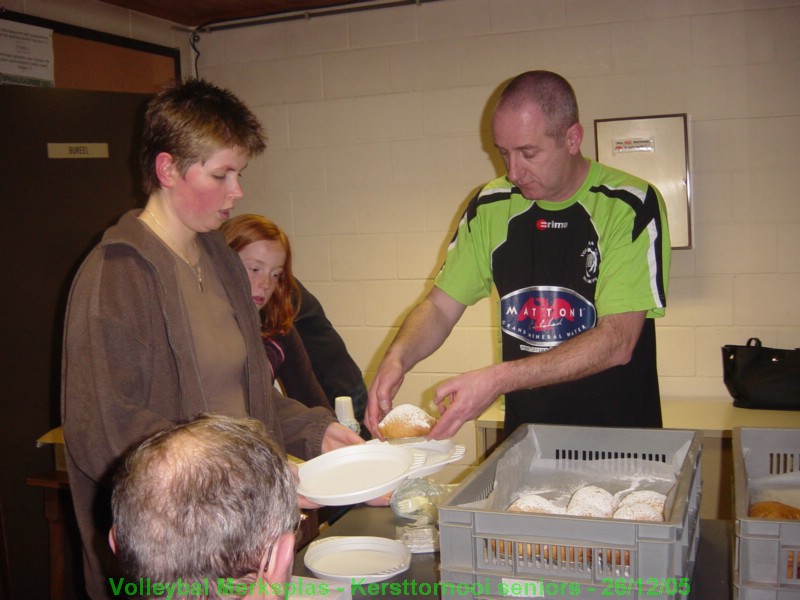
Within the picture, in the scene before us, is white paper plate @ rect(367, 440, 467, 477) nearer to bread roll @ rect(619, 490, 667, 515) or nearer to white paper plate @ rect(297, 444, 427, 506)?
white paper plate @ rect(297, 444, 427, 506)

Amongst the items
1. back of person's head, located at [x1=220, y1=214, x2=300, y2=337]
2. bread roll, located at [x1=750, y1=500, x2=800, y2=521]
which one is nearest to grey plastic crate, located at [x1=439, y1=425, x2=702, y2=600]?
bread roll, located at [x1=750, y1=500, x2=800, y2=521]

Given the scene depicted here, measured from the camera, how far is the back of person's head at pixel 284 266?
8.51ft

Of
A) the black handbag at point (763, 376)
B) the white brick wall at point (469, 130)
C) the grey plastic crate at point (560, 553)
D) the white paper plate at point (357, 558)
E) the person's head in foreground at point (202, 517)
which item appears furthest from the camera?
the white brick wall at point (469, 130)

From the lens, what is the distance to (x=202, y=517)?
35.7 inches

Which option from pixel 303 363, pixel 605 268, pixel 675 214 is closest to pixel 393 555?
pixel 605 268

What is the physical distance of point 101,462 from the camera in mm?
1541

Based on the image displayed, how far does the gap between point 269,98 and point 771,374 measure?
8.96 ft

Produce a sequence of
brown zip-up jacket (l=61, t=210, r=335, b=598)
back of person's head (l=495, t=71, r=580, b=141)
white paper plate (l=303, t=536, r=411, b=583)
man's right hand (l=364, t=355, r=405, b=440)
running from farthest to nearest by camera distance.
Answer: back of person's head (l=495, t=71, r=580, b=141) < man's right hand (l=364, t=355, r=405, b=440) < brown zip-up jacket (l=61, t=210, r=335, b=598) < white paper plate (l=303, t=536, r=411, b=583)

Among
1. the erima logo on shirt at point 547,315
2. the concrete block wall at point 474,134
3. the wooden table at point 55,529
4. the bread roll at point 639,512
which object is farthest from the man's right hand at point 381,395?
the concrete block wall at point 474,134

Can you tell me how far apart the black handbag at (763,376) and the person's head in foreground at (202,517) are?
105 inches

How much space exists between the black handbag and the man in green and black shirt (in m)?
1.33

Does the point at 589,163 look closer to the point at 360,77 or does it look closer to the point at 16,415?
the point at 360,77

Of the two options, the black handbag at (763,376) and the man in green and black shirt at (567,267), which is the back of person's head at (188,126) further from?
the black handbag at (763,376)

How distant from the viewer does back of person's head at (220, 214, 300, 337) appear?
259 centimetres
